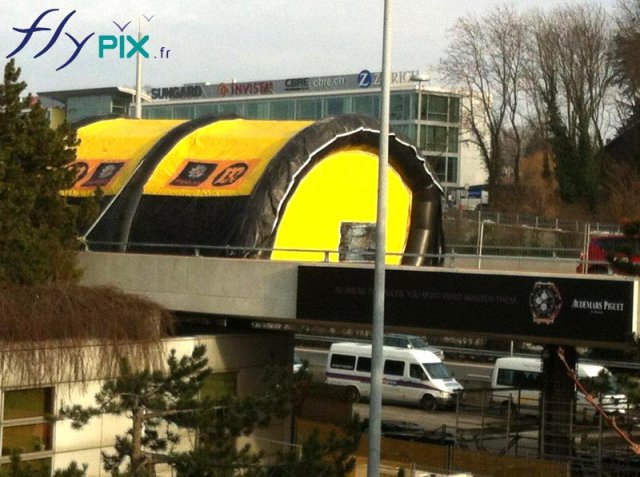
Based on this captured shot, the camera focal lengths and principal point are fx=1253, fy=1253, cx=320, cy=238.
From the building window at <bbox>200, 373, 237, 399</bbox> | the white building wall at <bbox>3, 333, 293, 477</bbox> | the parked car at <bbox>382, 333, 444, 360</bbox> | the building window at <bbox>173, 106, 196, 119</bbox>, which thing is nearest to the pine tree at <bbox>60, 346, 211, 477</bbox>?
the white building wall at <bbox>3, 333, 293, 477</bbox>

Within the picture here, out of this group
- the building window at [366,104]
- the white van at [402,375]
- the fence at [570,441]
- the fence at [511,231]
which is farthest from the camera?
the building window at [366,104]

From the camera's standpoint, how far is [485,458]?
22.3 metres

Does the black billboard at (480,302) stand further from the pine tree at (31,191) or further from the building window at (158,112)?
the building window at (158,112)

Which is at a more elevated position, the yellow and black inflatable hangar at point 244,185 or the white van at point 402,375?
the yellow and black inflatable hangar at point 244,185

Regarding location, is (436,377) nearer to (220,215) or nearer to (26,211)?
(220,215)

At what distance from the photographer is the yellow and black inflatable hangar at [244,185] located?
2594 cm

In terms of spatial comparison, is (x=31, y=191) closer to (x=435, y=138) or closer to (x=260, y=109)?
(x=435, y=138)

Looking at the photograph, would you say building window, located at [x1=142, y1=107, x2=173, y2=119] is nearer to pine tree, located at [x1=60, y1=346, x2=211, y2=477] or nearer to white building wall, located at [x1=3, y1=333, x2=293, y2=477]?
white building wall, located at [x1=3, y1=333, x2=293, y2=477]

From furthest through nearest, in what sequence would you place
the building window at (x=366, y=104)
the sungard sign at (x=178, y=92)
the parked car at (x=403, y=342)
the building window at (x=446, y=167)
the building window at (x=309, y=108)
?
the sungard sign at (x=178, y=92), the building window at (x=309, y=108), the building window at (x=446, y=167), the building window at (x=366, y=104), the parked car at (x=403, y=342)

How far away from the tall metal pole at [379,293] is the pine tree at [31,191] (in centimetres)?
745

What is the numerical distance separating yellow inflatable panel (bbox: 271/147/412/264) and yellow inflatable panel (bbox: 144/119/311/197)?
1075 millimetres

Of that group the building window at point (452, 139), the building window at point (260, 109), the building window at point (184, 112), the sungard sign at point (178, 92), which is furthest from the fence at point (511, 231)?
the sungard sign at point (178, 92)

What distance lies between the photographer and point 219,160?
27.8 meters

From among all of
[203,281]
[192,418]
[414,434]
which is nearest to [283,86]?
[414,434]
